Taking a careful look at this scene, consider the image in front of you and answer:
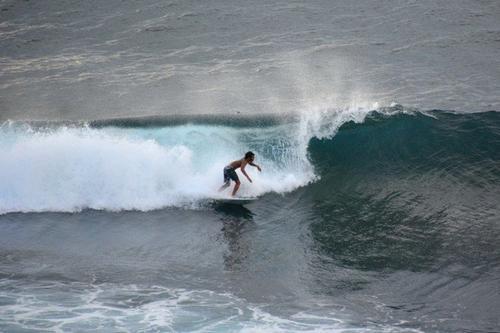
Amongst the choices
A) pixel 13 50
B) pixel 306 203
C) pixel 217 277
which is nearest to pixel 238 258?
pixel 217 277

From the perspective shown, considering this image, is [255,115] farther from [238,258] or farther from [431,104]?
[238,258]

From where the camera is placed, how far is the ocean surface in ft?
37.8

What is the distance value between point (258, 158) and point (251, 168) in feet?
1.62

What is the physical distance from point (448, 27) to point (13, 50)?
16.3 metres

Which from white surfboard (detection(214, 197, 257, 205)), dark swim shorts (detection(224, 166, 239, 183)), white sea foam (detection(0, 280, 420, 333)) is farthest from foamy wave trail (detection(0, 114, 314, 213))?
white sea foam (detection(0, 280, 420, 333))

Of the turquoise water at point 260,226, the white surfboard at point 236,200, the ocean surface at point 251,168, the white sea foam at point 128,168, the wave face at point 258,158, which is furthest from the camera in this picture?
the white sea foam at point 128,168

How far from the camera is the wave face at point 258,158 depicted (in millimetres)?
16406

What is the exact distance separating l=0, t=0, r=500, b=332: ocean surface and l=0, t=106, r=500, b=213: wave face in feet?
0.18

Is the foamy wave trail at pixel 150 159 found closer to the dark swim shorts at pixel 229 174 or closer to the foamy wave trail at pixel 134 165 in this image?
the foamy wave trail at pixel 134 165

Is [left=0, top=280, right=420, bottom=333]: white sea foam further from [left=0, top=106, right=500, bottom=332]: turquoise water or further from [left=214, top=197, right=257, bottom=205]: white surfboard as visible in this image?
[left=214, top=197, right=257, bottom=205]: white surfboard

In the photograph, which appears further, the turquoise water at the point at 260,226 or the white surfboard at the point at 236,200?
the white surfboard at the point at 236,200

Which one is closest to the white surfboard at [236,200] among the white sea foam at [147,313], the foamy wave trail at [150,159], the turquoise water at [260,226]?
the turquoise water at [260,226]

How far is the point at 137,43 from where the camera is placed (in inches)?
990

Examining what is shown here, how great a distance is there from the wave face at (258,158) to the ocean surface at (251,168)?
5 centimetres
